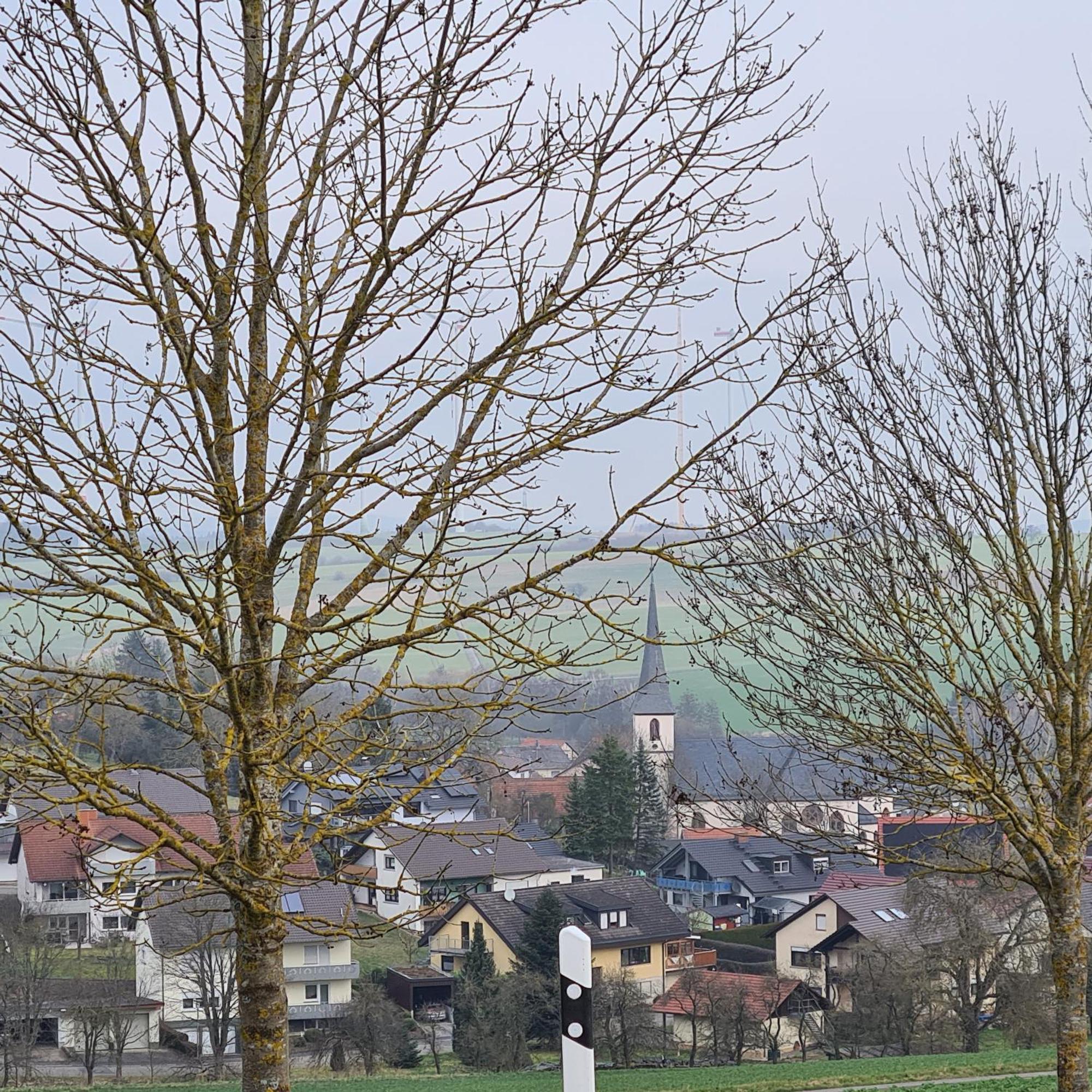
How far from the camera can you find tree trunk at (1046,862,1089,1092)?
6219mm

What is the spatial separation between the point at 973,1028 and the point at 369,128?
24.3 m

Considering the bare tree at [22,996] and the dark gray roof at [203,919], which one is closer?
the dark gray roof at [203,919]

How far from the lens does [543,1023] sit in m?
26.5

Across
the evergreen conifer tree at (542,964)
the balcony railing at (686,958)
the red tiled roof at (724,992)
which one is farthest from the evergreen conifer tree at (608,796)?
the red tiled roof at (724,992)

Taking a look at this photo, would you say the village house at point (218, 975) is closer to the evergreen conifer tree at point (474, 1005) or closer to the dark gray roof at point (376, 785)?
the evergreen conifer tree at point (474, 1005)

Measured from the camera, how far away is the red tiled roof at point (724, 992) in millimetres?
25812

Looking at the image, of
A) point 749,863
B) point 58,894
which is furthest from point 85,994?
point 749,863

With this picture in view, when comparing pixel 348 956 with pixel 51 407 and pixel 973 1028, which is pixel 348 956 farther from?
pixel 51 407

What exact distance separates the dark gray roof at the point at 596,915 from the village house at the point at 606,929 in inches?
0.8

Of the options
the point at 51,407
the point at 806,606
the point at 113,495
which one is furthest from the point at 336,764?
the point at 806,606

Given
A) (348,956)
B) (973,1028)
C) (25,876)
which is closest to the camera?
(973,1028)

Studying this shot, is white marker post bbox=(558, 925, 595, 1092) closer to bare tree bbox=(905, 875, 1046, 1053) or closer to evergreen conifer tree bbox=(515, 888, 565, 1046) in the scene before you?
bare tree bbox=(905, 875, 1046, 1053)

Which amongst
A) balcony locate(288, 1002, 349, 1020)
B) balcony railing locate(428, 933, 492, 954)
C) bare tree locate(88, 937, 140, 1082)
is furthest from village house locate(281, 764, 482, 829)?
balcony railing locate(428, 933, 492, 954)

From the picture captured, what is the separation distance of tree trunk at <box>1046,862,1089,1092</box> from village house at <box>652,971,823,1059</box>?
19.5m
